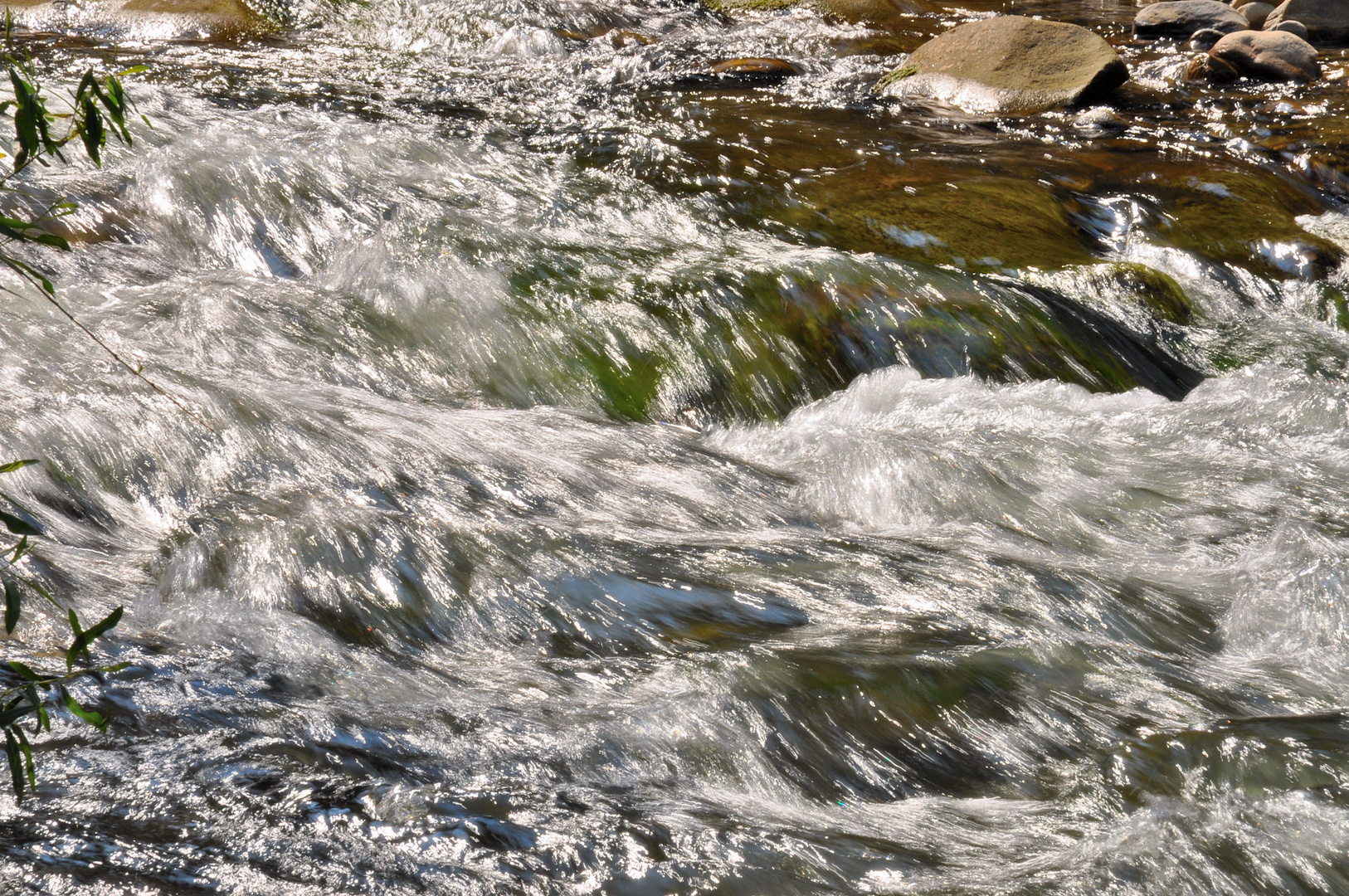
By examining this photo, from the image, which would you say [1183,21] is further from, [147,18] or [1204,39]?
[147,18]

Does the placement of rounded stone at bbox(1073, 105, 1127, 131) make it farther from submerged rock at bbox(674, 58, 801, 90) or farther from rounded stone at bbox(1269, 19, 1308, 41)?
rounded stone at bbox(1269, 19, 1308, 41)

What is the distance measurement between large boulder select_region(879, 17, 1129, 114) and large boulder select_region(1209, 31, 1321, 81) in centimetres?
160

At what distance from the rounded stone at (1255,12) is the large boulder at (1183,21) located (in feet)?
1.45

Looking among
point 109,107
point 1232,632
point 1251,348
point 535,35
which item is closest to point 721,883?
point 109,107

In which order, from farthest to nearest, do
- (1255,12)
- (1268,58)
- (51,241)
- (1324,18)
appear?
(1255,12) < (1324,18) < (1268,58) < (51,241)

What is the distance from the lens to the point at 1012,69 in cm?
962

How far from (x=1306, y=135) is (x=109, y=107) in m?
9.62

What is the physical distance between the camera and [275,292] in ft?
17.5

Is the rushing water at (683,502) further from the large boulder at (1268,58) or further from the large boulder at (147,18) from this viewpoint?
the large boulder at (1268,58)

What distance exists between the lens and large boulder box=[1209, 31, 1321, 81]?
10.3m

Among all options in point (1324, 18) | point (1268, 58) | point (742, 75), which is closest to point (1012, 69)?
point (742, 75)

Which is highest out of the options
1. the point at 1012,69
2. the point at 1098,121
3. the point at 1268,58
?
the point at 1012,69

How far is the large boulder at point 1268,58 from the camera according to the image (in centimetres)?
1026

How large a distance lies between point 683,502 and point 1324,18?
11.6m
